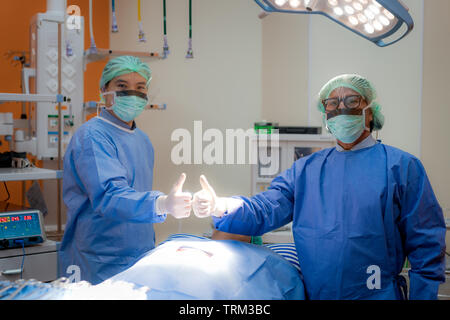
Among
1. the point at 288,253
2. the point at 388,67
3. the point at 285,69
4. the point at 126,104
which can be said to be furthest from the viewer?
the point at 285,69

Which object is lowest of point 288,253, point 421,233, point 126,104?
point 288,253

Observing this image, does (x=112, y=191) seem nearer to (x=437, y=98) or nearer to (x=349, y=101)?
(x=349, y=101)

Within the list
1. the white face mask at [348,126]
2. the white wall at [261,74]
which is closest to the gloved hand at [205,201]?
the white face mask at [348,126]

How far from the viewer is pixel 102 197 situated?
1.67 m

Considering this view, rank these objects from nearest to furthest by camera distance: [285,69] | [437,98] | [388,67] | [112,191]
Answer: [112,191] → [437,98] → [388,67] → [285,69]

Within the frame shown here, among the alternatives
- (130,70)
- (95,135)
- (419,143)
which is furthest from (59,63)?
(419,143)

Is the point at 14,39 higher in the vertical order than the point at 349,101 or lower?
higher

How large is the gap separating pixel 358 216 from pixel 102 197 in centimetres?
95

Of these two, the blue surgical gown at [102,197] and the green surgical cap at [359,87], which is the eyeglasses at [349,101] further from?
the blue surgical gown at [102,197]

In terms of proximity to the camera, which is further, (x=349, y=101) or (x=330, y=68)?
(x=330, y=68)

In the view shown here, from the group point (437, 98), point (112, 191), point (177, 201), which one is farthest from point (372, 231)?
point (437, 98)

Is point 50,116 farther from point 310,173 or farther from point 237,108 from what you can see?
point 310,173

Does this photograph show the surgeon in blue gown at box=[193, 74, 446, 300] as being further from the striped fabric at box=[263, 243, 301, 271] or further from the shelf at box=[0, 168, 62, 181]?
the shelf at box=[0, 168, 62, 181]
